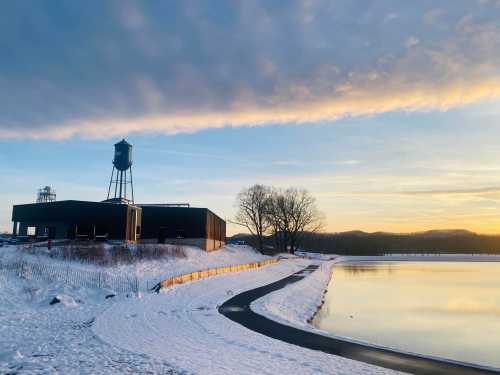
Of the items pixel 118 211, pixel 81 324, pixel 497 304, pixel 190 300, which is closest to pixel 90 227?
pixel 118 211

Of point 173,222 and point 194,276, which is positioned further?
point 173,222

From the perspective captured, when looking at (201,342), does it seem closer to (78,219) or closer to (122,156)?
(78,219)

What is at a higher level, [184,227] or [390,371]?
[184,227]

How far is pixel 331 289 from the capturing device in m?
40.5

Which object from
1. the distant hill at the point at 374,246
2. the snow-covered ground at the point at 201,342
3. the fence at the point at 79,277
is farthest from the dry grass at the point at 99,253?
the distant hill at the point at 374,246

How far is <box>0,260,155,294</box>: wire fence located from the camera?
2591 centimetres

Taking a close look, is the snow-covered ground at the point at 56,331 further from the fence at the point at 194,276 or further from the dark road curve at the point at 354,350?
the dark road curve at the point at 354,350

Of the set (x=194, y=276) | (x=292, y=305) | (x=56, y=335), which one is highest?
(x=194, y=276)

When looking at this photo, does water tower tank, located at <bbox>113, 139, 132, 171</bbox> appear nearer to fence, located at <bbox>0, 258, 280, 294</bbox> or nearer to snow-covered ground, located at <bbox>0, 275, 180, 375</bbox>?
fence, located at <bbox>0, 258, 280, 294</bbox>

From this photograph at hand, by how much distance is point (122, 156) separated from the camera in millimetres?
58844

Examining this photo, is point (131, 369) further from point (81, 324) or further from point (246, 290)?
point (246, 290)

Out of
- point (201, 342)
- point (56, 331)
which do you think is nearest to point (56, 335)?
point (56, 331)

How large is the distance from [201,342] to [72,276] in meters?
15.2

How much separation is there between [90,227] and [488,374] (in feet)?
143
